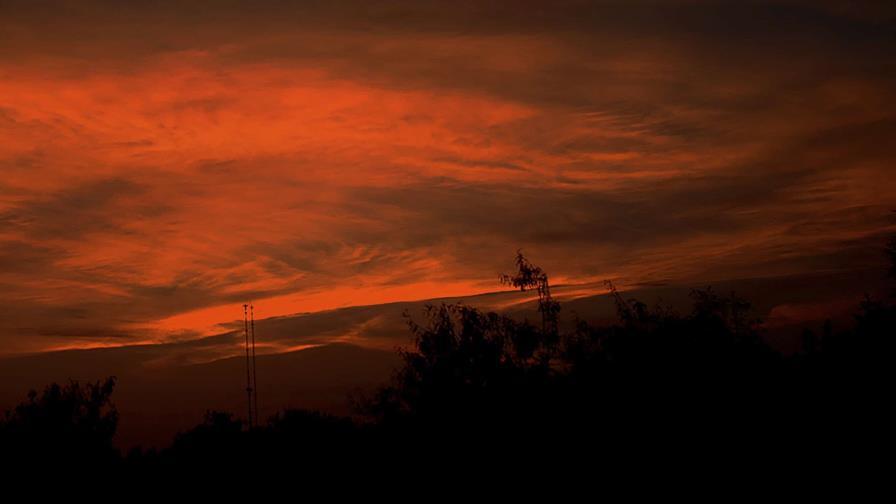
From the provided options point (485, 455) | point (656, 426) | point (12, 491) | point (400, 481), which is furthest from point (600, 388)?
point (12, 491)

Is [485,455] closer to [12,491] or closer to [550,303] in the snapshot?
[550,303]

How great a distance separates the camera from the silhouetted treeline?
93.9 ft

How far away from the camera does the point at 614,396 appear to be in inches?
1294

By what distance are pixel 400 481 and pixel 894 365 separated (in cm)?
2005

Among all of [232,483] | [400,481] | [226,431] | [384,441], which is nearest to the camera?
[400,481]

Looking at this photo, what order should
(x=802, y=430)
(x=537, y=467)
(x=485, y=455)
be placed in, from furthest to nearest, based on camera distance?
(x=485, y=455), (x=537, y=467), (x=802, y=430)

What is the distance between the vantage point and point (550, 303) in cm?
4544

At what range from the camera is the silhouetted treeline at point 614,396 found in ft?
93.9

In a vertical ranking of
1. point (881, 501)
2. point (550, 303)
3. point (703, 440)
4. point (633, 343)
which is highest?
point (550, 303)

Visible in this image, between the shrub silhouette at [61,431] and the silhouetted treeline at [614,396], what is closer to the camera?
the silhouetted treeline at [614,396]

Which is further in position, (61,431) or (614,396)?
(61,431)

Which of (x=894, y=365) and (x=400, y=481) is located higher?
(x=894, y=365)

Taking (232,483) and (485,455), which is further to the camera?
(232,483)

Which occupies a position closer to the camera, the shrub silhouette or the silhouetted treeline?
the silhouetted treeline
